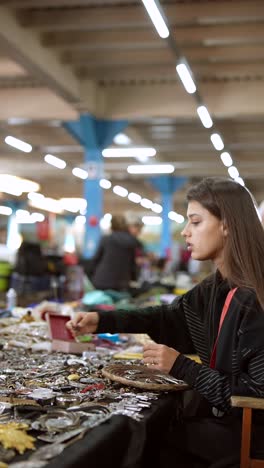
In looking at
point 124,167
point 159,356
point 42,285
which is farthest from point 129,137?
point 159,356

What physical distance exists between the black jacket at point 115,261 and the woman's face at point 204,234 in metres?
4.74

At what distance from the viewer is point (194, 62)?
366 inches

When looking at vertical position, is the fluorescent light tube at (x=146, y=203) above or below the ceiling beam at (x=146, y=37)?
below

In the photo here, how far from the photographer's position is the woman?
6.60ft

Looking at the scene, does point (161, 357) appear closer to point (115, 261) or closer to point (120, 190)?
point (115, 261)

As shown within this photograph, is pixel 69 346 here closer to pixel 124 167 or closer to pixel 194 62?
pixel 194 62

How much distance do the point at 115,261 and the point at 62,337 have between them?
4052 millimetres

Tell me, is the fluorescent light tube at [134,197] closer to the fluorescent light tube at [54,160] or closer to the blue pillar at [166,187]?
the blue pillar at [166,187]

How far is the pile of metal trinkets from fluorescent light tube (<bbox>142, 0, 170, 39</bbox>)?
161 inches

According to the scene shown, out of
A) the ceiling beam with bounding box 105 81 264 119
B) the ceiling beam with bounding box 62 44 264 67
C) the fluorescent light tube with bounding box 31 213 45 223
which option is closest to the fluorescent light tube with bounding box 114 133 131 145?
the ceiling beam with bounding box 105 81 264 119

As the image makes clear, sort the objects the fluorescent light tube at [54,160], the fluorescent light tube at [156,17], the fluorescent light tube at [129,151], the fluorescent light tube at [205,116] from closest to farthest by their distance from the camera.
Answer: the fluorescent light tube at [156,17], the fluorescent light tube at [205,116], the fluorescent light tube at [129,151], the fluorescent light tube at [54,160]

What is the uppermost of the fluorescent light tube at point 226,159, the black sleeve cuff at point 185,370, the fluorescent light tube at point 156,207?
the fluorescent light tube at point 226,159

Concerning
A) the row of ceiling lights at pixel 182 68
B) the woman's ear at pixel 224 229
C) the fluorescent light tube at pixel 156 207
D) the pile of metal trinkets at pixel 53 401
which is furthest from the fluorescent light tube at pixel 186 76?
the fluorescent light tube at pixel 156 207

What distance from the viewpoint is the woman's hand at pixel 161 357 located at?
2.10 meters
